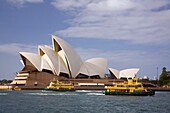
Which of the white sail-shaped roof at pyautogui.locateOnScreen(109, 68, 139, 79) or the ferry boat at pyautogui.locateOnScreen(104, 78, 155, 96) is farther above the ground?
the white sail-shaped roof at pyautogui.locateOnScreen(109, 68, 139, 79)

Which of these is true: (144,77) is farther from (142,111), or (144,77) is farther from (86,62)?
(142,111)

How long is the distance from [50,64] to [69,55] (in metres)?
6.07

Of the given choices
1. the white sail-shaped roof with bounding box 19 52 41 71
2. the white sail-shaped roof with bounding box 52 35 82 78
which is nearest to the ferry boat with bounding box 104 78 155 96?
the white sail-shaped roof with bounding box 52 35 82 78

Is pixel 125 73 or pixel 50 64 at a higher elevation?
pixel 50 64

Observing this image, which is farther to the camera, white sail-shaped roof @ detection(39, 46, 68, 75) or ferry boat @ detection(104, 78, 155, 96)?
white sail-shaped roof @ detection(39, 46, 68, 75)

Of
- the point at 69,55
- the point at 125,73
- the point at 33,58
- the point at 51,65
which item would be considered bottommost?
the point at 125,73

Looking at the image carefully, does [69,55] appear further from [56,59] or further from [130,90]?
[130,90]

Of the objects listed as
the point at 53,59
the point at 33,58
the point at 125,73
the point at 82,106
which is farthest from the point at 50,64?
the point at 82,106

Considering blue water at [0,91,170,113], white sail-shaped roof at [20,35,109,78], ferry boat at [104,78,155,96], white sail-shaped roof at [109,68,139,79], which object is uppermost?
white sail-shaped roof at [20,35,109,78]

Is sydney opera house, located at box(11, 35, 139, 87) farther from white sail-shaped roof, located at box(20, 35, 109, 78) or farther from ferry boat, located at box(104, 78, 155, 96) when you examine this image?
ferry boat, located at box(104, 78, 155, 96)

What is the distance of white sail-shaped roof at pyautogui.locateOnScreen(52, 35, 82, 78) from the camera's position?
90.5m

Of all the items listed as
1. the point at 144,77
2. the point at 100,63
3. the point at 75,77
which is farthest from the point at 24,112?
the point at 144,77

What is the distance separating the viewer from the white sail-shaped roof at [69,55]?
297 ft

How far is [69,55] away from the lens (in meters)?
91.0
